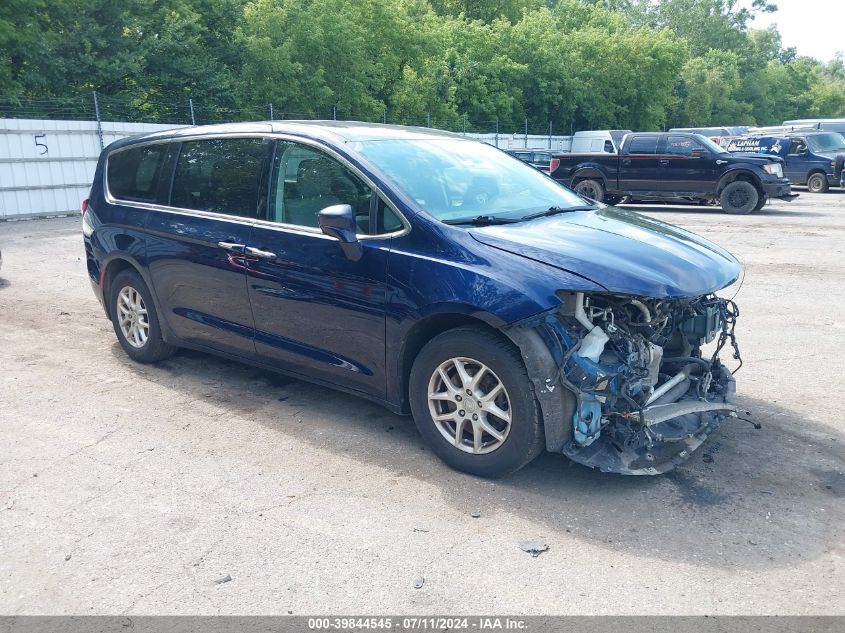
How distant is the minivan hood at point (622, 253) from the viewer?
3.68 m

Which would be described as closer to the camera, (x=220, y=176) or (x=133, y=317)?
(x=220, y=176)

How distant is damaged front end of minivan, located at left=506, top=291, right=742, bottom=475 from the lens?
3719 millimetres

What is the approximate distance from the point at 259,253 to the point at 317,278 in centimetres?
53

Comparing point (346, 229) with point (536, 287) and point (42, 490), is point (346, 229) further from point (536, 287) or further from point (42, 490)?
point (42, 490)

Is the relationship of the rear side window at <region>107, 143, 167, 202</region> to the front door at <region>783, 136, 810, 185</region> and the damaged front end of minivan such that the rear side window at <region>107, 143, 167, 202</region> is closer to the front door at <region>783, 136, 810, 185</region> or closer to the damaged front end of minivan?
the damaged front end of minivan

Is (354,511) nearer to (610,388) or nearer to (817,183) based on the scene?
(610,388)

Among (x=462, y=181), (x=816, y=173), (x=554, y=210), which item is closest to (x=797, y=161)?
(x=816, y=173)

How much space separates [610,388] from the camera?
3.76 meters

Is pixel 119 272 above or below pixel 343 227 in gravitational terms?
below

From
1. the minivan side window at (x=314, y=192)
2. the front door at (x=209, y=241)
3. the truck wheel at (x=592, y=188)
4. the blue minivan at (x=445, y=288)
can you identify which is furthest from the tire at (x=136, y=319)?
the truck wheel at (x=592, y=188)

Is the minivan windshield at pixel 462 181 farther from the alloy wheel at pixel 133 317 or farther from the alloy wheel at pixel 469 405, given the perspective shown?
the alloy wheel at pixel 133 317

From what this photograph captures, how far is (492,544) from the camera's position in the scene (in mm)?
3422

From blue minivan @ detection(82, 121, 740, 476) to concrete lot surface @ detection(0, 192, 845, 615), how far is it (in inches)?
11.9

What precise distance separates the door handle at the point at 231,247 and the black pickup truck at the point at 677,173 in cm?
1266
